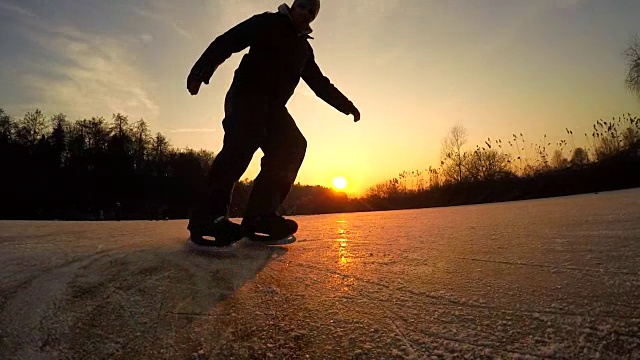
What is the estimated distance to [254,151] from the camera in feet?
6.64

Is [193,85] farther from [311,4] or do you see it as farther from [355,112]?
[355,112]

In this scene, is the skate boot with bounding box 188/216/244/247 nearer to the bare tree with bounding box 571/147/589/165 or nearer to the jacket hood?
the jacket hood

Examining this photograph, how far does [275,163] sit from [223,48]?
70 centimetres

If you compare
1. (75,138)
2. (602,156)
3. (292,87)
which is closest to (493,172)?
(602,156)

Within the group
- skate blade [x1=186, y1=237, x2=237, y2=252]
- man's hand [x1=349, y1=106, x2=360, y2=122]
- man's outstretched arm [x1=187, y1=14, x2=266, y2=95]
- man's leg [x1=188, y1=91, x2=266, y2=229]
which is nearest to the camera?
skate blade [x1=186, y1=237, x2=237, y2=252]

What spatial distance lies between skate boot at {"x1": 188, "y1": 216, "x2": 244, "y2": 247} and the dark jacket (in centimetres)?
76

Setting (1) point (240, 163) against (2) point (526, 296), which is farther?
(1) point (240, 163)

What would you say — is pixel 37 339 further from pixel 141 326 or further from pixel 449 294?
pixel 449 294

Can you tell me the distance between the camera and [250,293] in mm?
1019

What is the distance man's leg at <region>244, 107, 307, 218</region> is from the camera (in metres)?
2.26

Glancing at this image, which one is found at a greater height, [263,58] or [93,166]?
[93,166]

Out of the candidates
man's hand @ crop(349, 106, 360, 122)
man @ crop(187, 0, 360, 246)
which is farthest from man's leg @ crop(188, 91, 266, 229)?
man's hand @ crop(349, 106, 360, 122)

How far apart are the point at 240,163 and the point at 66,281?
98 cm

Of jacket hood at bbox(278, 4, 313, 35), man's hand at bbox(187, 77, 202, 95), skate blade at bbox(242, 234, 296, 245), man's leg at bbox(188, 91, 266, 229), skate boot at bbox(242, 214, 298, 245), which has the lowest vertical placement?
skate blade at bbox(242, 234, 296, 245)
